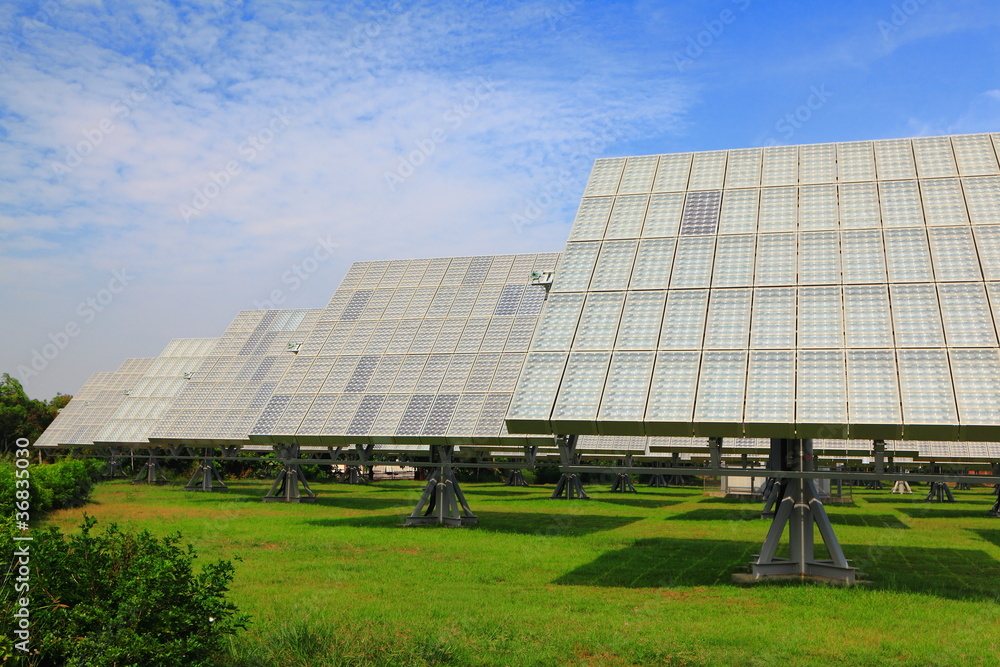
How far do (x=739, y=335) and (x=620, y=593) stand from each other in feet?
18.1

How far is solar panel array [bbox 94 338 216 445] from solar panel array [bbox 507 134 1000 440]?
4376cm

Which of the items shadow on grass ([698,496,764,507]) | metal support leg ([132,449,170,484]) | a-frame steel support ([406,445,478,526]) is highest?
shadow on grass ([698,496,764,507])

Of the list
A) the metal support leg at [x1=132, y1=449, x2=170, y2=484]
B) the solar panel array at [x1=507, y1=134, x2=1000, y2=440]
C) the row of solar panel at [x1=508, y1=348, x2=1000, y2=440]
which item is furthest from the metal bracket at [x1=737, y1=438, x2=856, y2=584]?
the metal support leg at [x1=132, y1=449, x2=170, y2=484]

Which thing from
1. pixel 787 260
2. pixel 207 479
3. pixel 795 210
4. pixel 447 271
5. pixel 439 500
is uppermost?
pixel 447 271

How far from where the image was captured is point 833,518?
1318 inches

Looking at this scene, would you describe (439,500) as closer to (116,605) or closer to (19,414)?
(116,605)

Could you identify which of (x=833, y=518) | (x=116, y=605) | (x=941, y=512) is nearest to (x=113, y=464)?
(x=833, y=518)

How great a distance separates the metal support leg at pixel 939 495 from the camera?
46469 millimetres

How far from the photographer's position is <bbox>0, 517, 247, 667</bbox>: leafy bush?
9828 mm

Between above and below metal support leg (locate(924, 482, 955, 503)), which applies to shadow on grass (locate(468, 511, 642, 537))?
below

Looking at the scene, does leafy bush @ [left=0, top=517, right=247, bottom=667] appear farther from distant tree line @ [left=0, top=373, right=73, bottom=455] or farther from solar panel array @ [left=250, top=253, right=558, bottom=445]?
distant tree line @ [left=0, top=373, right=73, bottom=455]

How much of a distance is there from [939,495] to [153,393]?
50.2m

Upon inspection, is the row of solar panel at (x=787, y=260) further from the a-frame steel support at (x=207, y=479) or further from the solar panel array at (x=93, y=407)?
the solar panel array at (x=93, y=407)

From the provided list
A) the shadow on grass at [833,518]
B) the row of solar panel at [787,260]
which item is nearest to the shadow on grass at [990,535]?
the shadow on grass at [833,518]
